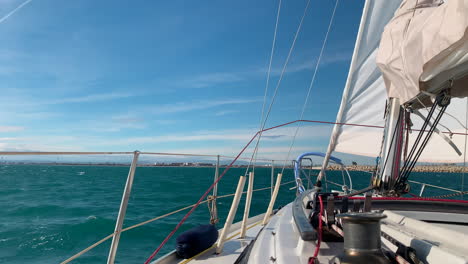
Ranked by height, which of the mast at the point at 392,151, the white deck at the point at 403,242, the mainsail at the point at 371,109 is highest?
the mainsail at the point at 371,109

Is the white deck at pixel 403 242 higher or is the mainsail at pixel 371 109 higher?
the mainsail at pixel 371 109

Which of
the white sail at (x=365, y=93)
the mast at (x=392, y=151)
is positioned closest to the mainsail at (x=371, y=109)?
the white sail at (x=365, y=93)

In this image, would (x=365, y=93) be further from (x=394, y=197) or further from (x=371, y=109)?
(x=394, y=197)

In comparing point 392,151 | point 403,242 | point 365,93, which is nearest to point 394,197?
point 392,151

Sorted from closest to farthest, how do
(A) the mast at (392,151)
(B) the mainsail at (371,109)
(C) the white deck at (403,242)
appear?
1. (C) the white deck at (403,242)
2. (A) the mast at (392,151)
3. (B) the mainsail at (371,109)

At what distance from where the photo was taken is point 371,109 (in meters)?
5.47

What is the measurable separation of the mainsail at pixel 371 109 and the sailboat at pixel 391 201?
0.06 ft

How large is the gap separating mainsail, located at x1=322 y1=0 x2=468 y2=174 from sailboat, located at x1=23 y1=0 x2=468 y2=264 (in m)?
0.02

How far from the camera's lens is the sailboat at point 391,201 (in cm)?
135

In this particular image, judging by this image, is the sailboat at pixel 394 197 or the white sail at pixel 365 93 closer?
the sailboat at pixel 394 197

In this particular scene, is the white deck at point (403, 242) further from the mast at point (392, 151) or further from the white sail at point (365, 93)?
the white sail at point (365, 93)

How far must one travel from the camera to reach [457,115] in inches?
196

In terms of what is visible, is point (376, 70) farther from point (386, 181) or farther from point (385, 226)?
point (385, 226)

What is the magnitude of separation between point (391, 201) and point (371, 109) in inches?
118
